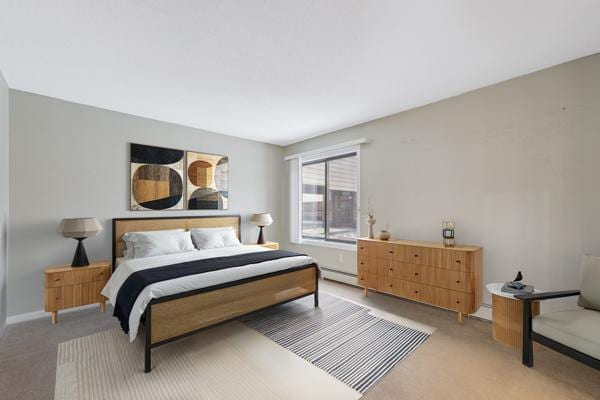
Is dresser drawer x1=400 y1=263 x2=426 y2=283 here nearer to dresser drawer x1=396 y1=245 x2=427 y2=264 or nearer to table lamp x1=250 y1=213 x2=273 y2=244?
dresser drawer x1=396 y1=245 x2=427 y2=264

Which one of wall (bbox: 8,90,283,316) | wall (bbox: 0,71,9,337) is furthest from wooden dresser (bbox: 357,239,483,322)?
wall (bbox: 0,71,9,337)

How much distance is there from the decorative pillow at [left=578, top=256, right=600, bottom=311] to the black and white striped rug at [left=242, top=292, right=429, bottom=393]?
1318mm

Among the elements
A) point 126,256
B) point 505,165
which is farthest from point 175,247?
point 505,165

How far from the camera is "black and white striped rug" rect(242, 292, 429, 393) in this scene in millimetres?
2066

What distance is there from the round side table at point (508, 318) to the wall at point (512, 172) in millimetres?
551

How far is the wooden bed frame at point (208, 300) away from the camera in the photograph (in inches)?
82.1

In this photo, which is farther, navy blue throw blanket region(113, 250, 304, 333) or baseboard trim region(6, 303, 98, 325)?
baseboard trim region(6, 303, 98, 325)

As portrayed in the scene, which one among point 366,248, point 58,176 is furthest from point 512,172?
point 58,176

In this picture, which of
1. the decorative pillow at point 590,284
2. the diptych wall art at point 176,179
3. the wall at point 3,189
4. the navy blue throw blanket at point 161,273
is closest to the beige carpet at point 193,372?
the navy blue throw blanket at point 161,273

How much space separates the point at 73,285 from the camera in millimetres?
2943

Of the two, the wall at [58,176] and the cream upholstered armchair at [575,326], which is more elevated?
the wall at [58,176]

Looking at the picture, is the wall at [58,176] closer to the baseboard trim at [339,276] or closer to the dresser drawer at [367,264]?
the baseboard trim at [339,276]

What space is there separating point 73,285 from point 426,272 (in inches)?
160

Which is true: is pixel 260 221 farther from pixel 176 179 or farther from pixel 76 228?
pixel 76 228
